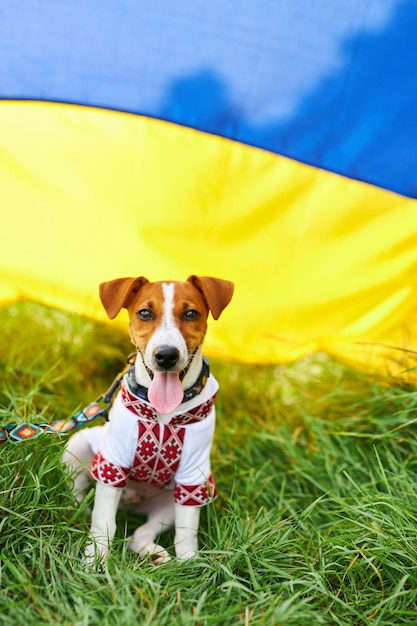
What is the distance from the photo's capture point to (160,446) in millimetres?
2785

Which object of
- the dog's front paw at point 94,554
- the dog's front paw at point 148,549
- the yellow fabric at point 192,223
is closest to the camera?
the dog's front paw at point 94,554

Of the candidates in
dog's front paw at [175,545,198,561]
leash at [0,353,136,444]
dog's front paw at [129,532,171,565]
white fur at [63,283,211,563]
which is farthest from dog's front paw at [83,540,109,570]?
leash at [0,353,136,444]

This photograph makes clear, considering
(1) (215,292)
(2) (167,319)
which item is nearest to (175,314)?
(2) (167,319)

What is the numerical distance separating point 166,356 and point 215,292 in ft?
1.19

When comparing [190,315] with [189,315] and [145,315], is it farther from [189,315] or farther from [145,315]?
[145,315]

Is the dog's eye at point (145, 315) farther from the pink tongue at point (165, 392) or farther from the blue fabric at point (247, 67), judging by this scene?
the blue fabric at point (247, 67)

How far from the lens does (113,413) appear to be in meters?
2.87

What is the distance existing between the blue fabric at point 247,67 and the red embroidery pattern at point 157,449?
6.31 ft

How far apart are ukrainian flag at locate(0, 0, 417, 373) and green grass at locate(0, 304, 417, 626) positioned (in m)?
0.45

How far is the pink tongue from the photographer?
8.87 ft

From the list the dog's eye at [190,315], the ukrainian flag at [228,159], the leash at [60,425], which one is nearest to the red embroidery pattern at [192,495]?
the leash at [60,425]

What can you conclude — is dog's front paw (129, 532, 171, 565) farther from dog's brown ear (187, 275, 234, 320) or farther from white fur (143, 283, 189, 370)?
dog's brown ear (187, 275, 234, 320)

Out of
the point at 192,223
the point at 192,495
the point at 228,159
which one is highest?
the point at 228,159

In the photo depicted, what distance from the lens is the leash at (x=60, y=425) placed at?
2.84 metres
